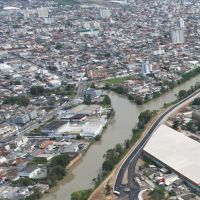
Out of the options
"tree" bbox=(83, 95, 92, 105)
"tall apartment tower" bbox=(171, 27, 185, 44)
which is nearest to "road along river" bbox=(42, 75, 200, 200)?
"tree" bbox=(83, 95, 92, 105)

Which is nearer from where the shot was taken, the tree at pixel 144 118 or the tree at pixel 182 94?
the tree at pixel 144 118

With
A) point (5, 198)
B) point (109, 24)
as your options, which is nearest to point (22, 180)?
point (5, 198)

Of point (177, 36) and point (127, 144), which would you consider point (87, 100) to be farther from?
point (177, 36)

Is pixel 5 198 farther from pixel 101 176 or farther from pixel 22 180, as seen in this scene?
pixel 101 176

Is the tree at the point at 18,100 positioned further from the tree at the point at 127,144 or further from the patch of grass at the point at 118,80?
the tree at the point at 127,144

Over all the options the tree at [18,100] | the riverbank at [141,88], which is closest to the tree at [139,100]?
the riverbank at [141,88]

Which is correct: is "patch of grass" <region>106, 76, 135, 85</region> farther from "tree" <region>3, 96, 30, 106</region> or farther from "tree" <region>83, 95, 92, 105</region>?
"tree" <region>3, 96, 30, 106</region>

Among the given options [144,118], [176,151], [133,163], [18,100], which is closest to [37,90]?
[18,100]
